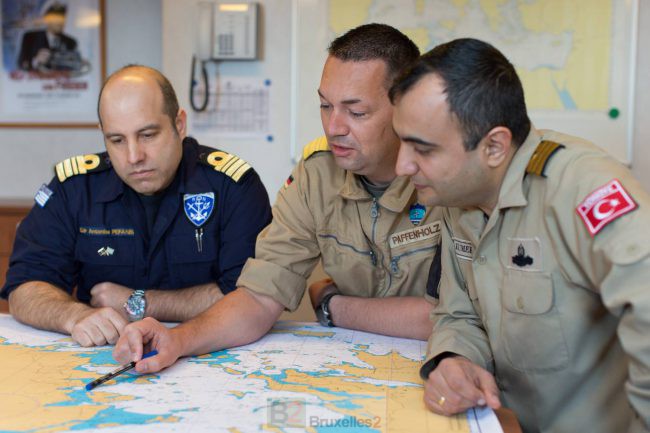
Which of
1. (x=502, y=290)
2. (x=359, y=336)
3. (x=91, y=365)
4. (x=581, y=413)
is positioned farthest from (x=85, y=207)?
(x=581, y=413)


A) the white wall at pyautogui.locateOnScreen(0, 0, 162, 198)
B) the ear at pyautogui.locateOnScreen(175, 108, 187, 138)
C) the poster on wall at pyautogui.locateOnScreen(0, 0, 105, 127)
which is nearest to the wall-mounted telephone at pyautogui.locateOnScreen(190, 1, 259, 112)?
the white wall at pyautogui.locateOnScreen(0, 0, 162, 198)

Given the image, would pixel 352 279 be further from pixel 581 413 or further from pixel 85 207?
pixel 85 207

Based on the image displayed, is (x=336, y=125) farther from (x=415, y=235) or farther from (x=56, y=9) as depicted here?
(x=56, y=9)

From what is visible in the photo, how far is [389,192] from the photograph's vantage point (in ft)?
5.88

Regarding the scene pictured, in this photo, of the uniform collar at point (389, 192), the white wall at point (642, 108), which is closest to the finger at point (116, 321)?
the uniform collar at point (389, 192)

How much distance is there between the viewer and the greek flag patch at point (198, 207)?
2107 mm

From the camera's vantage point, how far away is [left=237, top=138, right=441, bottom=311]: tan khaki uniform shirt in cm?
177

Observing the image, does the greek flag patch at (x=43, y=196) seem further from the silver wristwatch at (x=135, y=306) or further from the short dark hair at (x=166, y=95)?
the silver wristwatch at (x=135, y=306)

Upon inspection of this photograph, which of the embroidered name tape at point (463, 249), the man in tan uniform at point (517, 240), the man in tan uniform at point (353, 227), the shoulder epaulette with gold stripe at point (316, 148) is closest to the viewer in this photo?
the man in tan uniform at point (517, 240)

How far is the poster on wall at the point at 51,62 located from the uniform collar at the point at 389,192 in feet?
7.99

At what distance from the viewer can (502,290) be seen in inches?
54.2

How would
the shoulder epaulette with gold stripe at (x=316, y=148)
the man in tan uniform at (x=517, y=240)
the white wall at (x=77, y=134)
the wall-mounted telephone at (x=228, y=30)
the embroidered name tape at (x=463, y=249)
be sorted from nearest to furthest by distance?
the man in tan uniform at (x=517, y=240) < the embroidered name tape at (x=463, y=249) < the shoulder epaulette with gold stripe at (x=316, y=148) < the wall-mounted telephone at (x=228, y=30) < the white wall at (x=77, y=134)

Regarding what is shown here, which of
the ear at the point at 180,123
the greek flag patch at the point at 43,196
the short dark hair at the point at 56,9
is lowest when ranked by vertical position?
the greek flag patch at the point at 43,196

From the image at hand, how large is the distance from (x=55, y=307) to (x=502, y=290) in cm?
111
